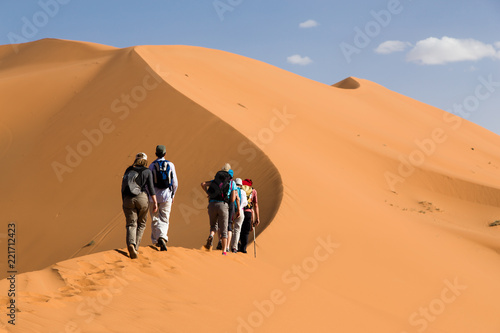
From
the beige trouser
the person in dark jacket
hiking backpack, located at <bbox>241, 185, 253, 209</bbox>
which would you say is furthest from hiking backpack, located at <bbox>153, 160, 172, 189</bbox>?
hiking backpack, located at <bbox>241, 185, 253, 209</bbox>

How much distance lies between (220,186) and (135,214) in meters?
1.62

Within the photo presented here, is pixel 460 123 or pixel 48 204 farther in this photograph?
pixel 460 123

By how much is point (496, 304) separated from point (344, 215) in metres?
3.85

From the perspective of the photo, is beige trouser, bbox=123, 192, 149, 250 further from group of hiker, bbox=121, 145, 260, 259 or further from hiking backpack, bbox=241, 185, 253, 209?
hiking backpack, bbox=241, 185, 253, 209

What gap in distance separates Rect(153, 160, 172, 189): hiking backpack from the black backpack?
936 mm

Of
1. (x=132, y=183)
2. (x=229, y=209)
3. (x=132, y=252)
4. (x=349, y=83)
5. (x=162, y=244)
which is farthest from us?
(x=349, y=83)

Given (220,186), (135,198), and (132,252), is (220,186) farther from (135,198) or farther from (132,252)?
(132,252)

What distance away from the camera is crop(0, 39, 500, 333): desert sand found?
19.2 feet

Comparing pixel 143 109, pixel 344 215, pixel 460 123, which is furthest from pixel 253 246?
pixel 460 123

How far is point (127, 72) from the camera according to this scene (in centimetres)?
2167

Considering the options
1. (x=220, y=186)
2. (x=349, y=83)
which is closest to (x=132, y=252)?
(x=220, y=186)

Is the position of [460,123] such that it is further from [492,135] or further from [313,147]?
[313,147]

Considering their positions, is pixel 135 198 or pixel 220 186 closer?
pixel 135 198

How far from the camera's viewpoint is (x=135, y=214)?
725 centimetres
